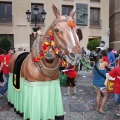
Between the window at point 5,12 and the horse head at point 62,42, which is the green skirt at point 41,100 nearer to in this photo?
the horse head at point 62,42

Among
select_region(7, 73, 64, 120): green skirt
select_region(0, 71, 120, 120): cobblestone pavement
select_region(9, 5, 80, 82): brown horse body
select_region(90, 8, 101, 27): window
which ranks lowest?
select_region(0, 71, 120, 120): cobblestone pavement

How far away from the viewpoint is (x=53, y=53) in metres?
4.04

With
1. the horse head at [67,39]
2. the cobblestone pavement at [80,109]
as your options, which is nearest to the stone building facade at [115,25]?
the cobblestone pavement at [80,109]

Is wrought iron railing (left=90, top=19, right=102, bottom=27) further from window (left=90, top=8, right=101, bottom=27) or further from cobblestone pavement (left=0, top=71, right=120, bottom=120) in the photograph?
cobblestone pavement (left=0, top=71, right=120, bottom=120)

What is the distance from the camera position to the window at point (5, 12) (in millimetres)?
24500

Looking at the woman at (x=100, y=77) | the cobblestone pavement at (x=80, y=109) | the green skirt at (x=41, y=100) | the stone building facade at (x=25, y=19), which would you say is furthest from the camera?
the stone building facade at (x=25, y=19)

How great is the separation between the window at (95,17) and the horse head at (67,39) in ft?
79.4

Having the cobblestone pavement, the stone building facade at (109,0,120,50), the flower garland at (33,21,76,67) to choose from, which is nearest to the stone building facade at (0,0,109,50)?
the stone building facade at (109,0,120,50)

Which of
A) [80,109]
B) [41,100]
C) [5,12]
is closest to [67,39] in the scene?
[41,100]

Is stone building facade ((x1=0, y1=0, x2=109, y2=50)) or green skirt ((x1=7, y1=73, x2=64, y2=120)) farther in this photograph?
stone building facade ((x1=0, y1=0, x2=109, y2=50))

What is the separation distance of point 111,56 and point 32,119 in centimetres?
684

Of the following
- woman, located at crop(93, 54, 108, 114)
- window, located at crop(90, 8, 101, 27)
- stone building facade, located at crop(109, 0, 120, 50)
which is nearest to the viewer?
woman, located at crop(93, 54, 108, 114)

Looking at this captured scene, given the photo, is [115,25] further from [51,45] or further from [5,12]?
[51,45]

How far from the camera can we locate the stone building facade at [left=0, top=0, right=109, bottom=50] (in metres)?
24.2
